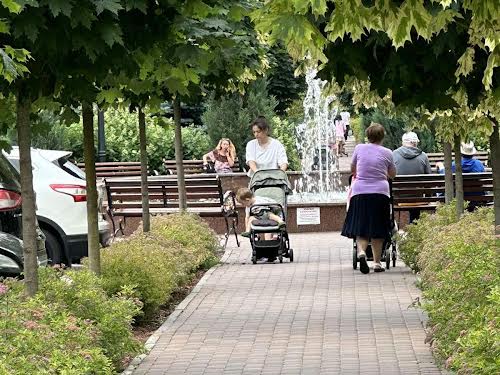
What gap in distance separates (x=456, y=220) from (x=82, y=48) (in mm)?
7412

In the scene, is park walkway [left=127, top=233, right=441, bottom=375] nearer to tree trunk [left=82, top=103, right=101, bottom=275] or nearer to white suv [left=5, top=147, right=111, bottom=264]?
tree trunk [left=82, top=103, right=101, bottom=275]

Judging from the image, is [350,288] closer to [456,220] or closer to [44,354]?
[456,220]

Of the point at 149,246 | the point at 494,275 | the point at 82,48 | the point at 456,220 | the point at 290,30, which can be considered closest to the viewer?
the point at 290,30

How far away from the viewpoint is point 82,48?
9453 millimetres

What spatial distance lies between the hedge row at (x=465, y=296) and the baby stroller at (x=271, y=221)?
4.13 meters

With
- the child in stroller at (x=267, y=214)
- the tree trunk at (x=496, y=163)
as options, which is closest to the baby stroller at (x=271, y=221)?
the child in stroller at (x=267, y=214)

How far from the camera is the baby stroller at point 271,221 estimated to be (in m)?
18.5

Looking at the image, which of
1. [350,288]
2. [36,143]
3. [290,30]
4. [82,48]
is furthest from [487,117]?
[36,143]

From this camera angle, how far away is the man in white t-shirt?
1961 centimetres

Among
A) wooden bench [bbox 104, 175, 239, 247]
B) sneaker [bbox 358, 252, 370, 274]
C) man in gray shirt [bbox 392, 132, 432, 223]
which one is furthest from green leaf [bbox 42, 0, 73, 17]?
man in gray shirt [bbox 392, 132, 432, 223]

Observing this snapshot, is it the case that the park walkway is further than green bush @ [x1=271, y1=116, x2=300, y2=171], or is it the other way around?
green bush @ [x1=271, y1=116, x2=300, y2=171]

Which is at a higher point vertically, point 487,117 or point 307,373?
point 487,117

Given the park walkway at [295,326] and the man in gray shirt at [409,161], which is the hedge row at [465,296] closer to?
the park walkway at [295,326]

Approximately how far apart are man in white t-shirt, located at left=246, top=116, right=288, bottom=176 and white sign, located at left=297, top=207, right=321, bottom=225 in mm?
4962
